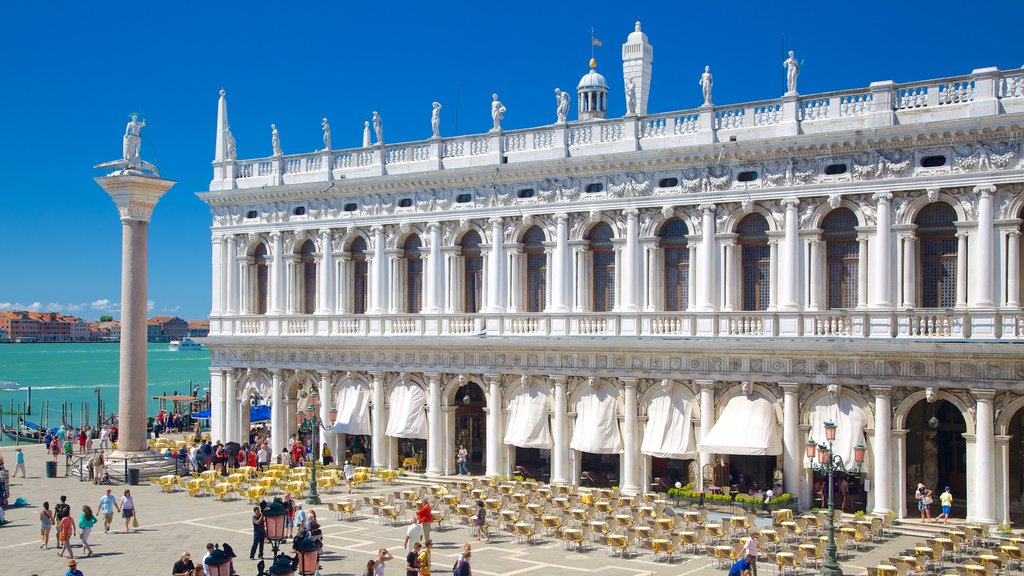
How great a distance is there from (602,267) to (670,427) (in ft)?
18.2

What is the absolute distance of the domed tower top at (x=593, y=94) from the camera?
150 feet

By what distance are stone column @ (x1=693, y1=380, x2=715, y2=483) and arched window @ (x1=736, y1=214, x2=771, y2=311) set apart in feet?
8.21

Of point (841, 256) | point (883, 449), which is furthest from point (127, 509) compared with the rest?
point (841, 256)

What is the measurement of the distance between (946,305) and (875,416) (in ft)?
11.2

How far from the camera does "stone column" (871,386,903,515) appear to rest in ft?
98.4

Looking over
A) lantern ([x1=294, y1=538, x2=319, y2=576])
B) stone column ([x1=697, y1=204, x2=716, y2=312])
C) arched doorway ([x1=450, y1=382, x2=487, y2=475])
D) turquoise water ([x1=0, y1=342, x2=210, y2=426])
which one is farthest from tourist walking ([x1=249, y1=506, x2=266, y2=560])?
turquoise water ([x1=0, y1=342, x2=210, y2=426])

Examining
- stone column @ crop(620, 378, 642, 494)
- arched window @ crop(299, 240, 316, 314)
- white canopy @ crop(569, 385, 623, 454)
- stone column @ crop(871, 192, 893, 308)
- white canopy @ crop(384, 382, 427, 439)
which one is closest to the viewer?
stone column @ crop(871, 192, 893, 308)

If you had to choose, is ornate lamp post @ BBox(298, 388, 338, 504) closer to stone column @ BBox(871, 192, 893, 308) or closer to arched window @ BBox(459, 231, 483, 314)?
arched window @ BBox(459, 231, 483, 314)

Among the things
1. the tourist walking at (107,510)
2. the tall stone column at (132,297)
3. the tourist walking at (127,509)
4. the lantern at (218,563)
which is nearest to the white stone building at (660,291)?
the tall stone column at (132,297)

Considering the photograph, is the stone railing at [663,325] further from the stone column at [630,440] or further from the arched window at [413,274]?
the stone column at [630,440]

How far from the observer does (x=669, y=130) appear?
113 ft

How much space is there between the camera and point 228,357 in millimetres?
44125

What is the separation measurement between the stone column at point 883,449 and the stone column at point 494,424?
11.9m

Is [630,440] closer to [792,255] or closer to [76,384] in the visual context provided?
[792,255]
